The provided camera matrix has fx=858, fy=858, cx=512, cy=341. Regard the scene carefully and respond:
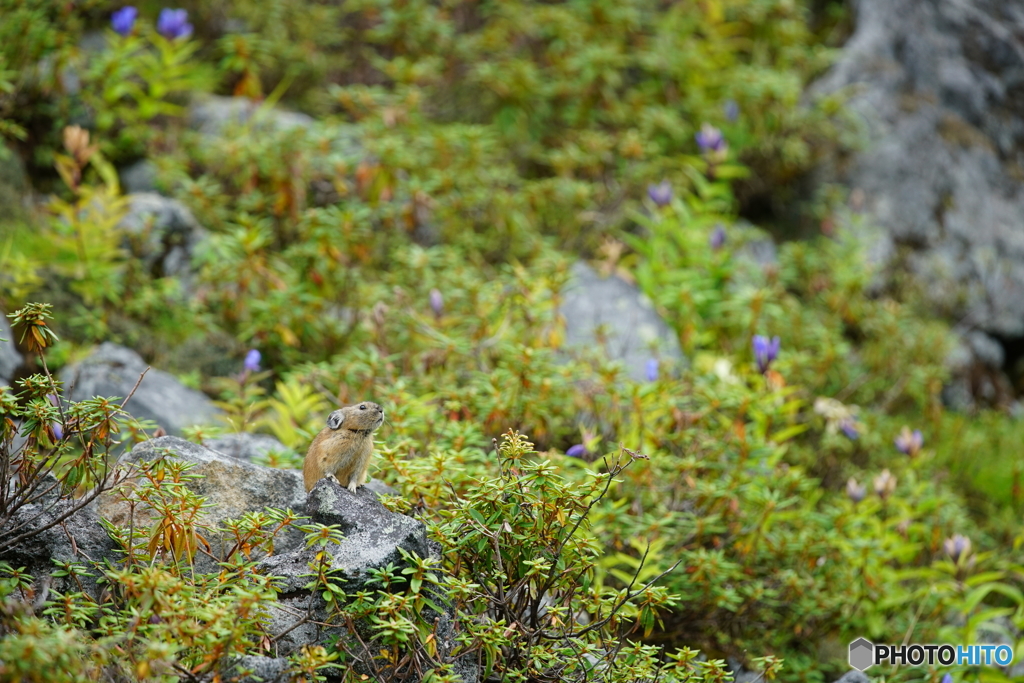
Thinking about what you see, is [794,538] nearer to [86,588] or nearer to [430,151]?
[86,588]

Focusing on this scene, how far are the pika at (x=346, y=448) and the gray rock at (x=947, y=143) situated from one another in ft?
21.2

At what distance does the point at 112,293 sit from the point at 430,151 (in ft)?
9.61

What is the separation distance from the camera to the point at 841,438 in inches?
244

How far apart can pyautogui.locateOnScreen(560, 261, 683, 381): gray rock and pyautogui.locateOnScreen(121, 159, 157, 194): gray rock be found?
348 cm

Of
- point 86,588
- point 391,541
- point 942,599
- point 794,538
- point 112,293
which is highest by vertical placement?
point 391,541

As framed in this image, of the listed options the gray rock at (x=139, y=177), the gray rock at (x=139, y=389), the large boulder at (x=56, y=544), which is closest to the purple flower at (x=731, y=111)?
the gray rock at (x=139, y=177)

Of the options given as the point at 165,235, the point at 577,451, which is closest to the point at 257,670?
the point at 577,451

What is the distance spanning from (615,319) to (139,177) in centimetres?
407

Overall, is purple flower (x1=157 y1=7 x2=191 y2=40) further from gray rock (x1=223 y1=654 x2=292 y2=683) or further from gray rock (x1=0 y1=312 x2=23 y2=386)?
gray rock (x1=223 y1=654 x2=292 y2=683)

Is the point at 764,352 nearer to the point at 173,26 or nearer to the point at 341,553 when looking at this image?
the point at 341,553

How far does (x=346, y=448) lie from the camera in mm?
3539

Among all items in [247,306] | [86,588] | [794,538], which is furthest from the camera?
[247,306]

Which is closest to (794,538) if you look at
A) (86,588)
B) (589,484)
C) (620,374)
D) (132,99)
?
(620,374)

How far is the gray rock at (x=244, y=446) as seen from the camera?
14.3 feet
